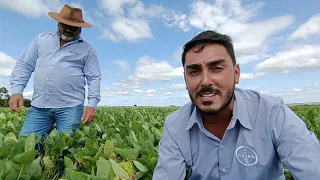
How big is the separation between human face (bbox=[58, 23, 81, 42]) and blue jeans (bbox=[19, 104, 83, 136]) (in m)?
0.85

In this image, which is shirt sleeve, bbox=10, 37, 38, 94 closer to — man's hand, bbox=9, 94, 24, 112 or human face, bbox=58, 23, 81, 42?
man's hand, bbox=9, 94, 24, 112

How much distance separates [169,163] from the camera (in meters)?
2.00

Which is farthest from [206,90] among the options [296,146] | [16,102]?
[16,102]

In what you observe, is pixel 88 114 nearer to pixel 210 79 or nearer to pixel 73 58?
pixel 73 58

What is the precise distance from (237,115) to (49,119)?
271 cm

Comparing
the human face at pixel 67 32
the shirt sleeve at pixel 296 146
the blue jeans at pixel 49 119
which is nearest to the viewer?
the shirt sleeve at pixel 296 146

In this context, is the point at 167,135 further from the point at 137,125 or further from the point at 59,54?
the point at 59,54

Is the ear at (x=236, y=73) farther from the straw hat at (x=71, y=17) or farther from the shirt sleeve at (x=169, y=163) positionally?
the straw hat at (x=71, y=17)

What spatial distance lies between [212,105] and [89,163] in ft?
3.35

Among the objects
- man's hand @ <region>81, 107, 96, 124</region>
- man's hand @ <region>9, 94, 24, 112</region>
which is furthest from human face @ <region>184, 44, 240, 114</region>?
man's hand @ <region>9, 94, 24, 112</region>

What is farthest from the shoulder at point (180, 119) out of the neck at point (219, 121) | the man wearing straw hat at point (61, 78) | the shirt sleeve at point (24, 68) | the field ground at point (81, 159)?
the shirt sleeve at point (24, 68)

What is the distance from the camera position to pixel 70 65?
401 centimetres

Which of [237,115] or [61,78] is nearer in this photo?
[237,115]

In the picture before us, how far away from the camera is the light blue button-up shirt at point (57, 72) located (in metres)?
3.94
